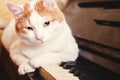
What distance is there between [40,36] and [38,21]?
0.19ft

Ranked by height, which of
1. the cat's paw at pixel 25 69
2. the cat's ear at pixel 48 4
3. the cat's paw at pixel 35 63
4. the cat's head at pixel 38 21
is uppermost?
the cat's ear at pixel 48 4

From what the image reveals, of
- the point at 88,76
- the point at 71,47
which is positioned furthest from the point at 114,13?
the point at 88,76

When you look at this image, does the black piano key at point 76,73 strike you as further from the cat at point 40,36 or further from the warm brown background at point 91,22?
the warm brown background at point 91,22

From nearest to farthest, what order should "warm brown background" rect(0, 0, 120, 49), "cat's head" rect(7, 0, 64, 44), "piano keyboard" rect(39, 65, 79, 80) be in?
"piano keyboard" rect(39, 65, 79, 80) → "cat's head" rect(7, 0, 64, 44) → "warm brown background" rect(0, 0, 120, 49)

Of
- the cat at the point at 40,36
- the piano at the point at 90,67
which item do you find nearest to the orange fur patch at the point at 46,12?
the cat at the point at 40,36

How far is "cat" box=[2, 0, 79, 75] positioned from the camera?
93 centimetres

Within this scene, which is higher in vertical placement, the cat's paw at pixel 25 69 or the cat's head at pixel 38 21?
the cat's head at pixel 38 21

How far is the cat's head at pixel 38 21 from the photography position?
92 cm

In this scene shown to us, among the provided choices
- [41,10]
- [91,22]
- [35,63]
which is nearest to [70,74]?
[35,63]

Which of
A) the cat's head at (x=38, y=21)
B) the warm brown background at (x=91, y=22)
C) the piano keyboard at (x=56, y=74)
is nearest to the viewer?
the piano keyboard at (x=56, y=74)

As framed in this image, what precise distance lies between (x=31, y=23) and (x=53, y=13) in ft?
0.35

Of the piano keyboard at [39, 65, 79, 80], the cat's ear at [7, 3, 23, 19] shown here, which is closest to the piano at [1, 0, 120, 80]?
the piano keyboard at [39, 65, 79, 80]

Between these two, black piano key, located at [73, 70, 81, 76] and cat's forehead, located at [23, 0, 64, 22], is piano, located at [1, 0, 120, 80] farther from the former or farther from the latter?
cat's forehead, located at [23, 0, 64, 22]

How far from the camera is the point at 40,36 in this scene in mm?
917
